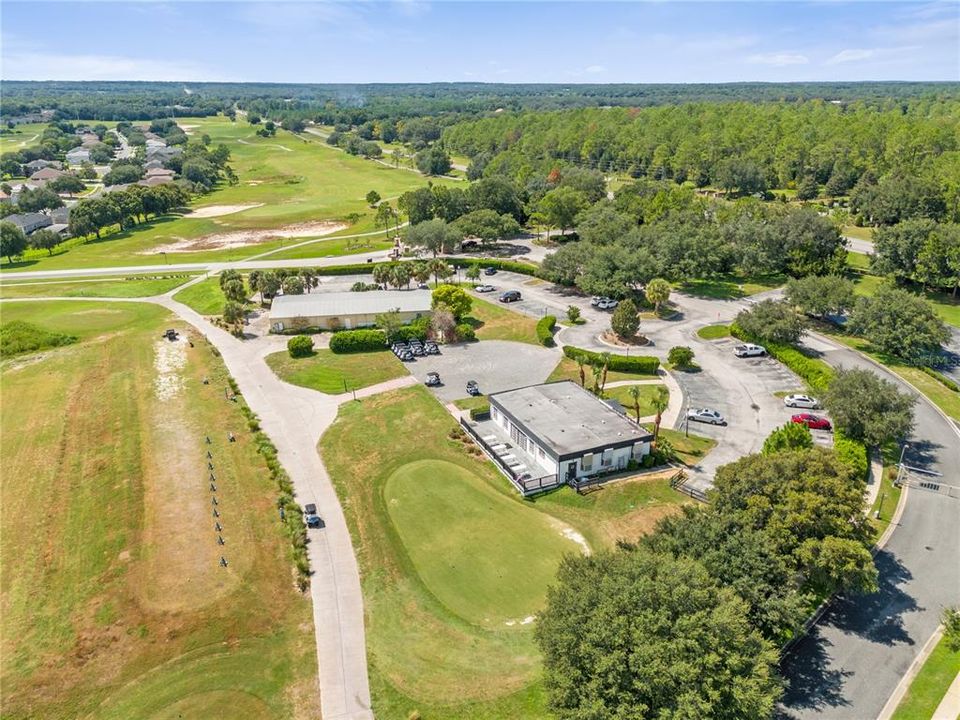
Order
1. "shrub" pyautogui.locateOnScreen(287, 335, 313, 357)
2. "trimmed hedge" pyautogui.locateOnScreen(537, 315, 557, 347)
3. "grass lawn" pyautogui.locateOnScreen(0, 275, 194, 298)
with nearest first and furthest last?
"shrub" pyautogui.locateOnScreen(287, 335, 313, 357) < "trimmed hedge" pyautogui.locateOnScreen(537, 315, 557, 347) < "grass lawn" pyautogui.locateOnScreen(0, 275, 194, 298)

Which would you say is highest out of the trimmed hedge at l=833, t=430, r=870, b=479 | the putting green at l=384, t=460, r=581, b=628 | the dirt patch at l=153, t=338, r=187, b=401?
the trimmed hedge at l=833, t=430, r=870, b=479

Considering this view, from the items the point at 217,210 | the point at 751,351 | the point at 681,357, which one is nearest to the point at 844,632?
the point at 681,357

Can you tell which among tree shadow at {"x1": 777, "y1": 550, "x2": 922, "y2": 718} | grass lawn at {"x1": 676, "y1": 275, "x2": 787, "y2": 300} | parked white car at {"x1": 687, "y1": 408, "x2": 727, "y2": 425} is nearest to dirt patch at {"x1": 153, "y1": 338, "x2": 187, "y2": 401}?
parked white car at {"x1": 687, "y1": 408, "x2": 727, "y2": 425}

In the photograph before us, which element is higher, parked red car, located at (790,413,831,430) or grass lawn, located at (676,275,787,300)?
grass lawn, located at (676,275,787,300)

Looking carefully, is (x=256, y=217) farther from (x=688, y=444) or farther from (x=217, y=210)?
(x=688, y=444)

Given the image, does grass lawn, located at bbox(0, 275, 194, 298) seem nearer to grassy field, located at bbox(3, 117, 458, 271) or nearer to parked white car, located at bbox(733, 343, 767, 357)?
grassy field, located at bbox(3, 117, 458, 271)

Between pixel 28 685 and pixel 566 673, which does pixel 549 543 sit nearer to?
pixel 566 673

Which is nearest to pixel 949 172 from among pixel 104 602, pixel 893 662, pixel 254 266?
pixel 893 662
